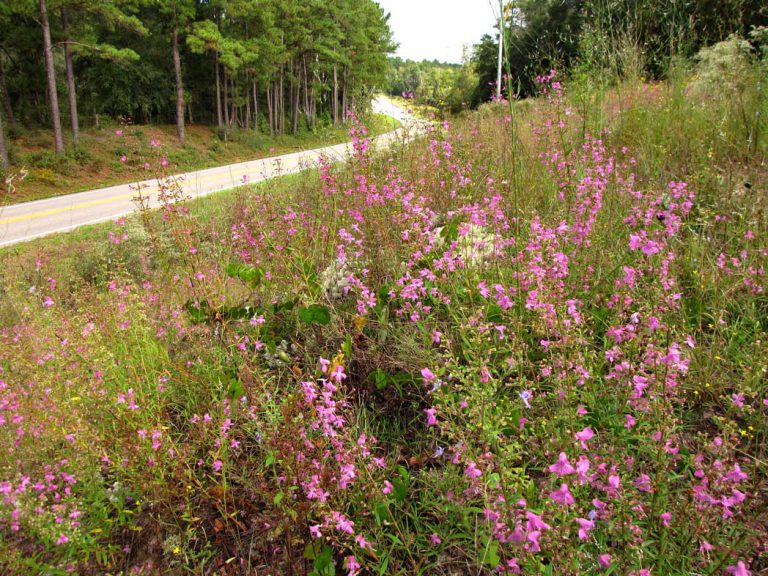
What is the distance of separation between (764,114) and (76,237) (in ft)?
39.3

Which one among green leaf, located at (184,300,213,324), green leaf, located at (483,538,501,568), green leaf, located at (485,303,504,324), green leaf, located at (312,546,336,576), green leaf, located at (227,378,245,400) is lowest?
green leaf, located at (312,546,336,576)

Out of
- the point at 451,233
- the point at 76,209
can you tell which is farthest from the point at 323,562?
the point at 76,209

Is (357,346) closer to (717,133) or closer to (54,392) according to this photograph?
(54,392)

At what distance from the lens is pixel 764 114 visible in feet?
12.5

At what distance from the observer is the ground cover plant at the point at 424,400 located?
1362 millimetres

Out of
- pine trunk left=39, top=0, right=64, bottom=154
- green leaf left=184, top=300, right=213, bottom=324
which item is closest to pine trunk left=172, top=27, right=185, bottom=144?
pine trunk left=39, top=0, right=64, bottom=154

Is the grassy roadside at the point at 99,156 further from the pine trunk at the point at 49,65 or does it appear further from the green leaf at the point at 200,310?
the green leaf at the point at 200,310

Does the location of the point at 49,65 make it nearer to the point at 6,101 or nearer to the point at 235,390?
the point at 6,101

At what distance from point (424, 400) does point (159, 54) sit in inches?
1485

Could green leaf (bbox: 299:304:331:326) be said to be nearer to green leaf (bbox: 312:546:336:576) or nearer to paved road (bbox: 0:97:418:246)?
green leaf (bbox: 312:546:336:576)

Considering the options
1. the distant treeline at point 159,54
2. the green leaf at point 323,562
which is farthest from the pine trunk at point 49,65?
the green leaf at point 323,562

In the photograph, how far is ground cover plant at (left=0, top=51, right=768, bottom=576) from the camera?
136 cm

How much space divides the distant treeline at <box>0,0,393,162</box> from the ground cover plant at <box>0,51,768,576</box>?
22.0m

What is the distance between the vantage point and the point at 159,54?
31656 mm
